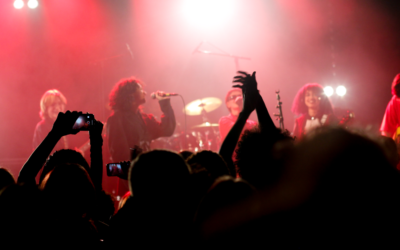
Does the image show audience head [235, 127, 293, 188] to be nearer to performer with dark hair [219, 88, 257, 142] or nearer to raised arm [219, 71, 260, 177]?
raised arm [219, 71, 260, 177]

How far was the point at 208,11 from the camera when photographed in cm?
839

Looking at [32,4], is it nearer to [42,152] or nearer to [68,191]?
[42,152]

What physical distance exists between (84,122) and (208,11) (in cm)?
758

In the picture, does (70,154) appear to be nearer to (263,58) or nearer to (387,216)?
(387,216)

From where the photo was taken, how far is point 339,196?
0.84m

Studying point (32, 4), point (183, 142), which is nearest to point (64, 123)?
point (183, 142)

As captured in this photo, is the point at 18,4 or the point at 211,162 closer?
the point at 211,162

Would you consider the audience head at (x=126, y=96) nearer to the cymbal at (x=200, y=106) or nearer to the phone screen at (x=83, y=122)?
the cymbal at (x=200, y=106)

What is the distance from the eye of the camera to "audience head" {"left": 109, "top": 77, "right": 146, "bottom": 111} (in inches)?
180

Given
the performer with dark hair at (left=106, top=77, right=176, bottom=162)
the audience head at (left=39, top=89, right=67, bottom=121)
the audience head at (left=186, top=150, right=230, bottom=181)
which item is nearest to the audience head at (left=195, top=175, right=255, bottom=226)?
the audience head at (left=186, top=150, right=230, bottom=181)

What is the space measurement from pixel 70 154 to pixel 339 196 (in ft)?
4.85

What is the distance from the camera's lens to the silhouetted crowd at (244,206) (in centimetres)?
82

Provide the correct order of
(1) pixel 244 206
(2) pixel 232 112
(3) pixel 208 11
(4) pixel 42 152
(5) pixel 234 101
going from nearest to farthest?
(1) pixel 244 206, (4) pixel 42 152, (5) pixel 234 101, (2) pixel 232 112, (3) pixel 208 11

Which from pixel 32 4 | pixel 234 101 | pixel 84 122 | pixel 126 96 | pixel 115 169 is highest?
pixel 32 4
